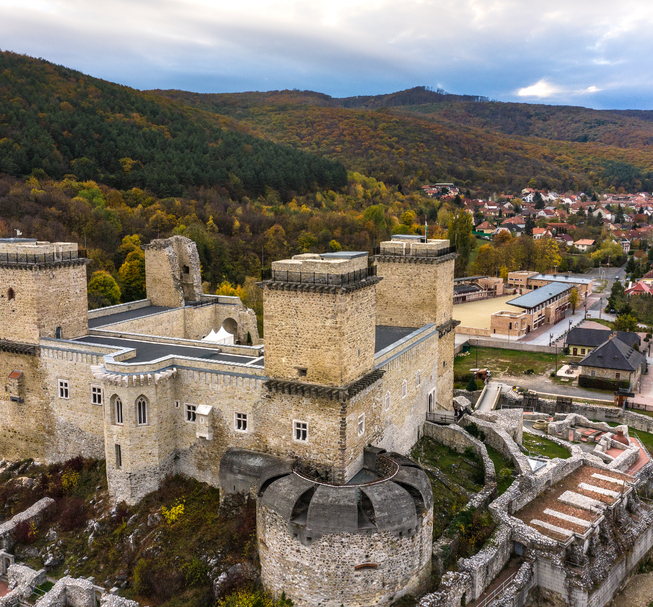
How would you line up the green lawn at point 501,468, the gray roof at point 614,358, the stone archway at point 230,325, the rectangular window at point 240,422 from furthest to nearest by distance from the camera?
the gray roof at point 614,358, the stone archway at point 230,325, the green lawn at point 501,468, the rectangular window at point 240,422

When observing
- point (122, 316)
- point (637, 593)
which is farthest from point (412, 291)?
point (637, 593)

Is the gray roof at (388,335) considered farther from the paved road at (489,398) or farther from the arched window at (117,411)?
the arched window at (117,411)

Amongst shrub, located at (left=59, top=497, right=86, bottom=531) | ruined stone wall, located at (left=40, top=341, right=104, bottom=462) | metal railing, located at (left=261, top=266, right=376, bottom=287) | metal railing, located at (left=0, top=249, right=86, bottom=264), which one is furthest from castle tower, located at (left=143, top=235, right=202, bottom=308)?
metal railing, located at (left=261, top=266, right=376, bottom=287)

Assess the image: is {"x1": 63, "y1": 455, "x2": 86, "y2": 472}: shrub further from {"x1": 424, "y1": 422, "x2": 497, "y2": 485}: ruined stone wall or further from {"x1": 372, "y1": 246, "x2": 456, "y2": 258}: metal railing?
{"x1": 372, "y1": 246, "x2": 456, "y2": 258}: metal railing

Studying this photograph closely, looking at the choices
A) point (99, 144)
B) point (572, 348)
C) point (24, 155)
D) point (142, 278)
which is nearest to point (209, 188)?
point (99, 144)

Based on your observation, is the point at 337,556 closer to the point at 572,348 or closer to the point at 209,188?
the point at 572,348

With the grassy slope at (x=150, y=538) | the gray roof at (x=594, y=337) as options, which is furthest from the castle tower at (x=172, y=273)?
the gray roof at (x=594, y=337)

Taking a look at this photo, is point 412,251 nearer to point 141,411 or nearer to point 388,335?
point 388,335
